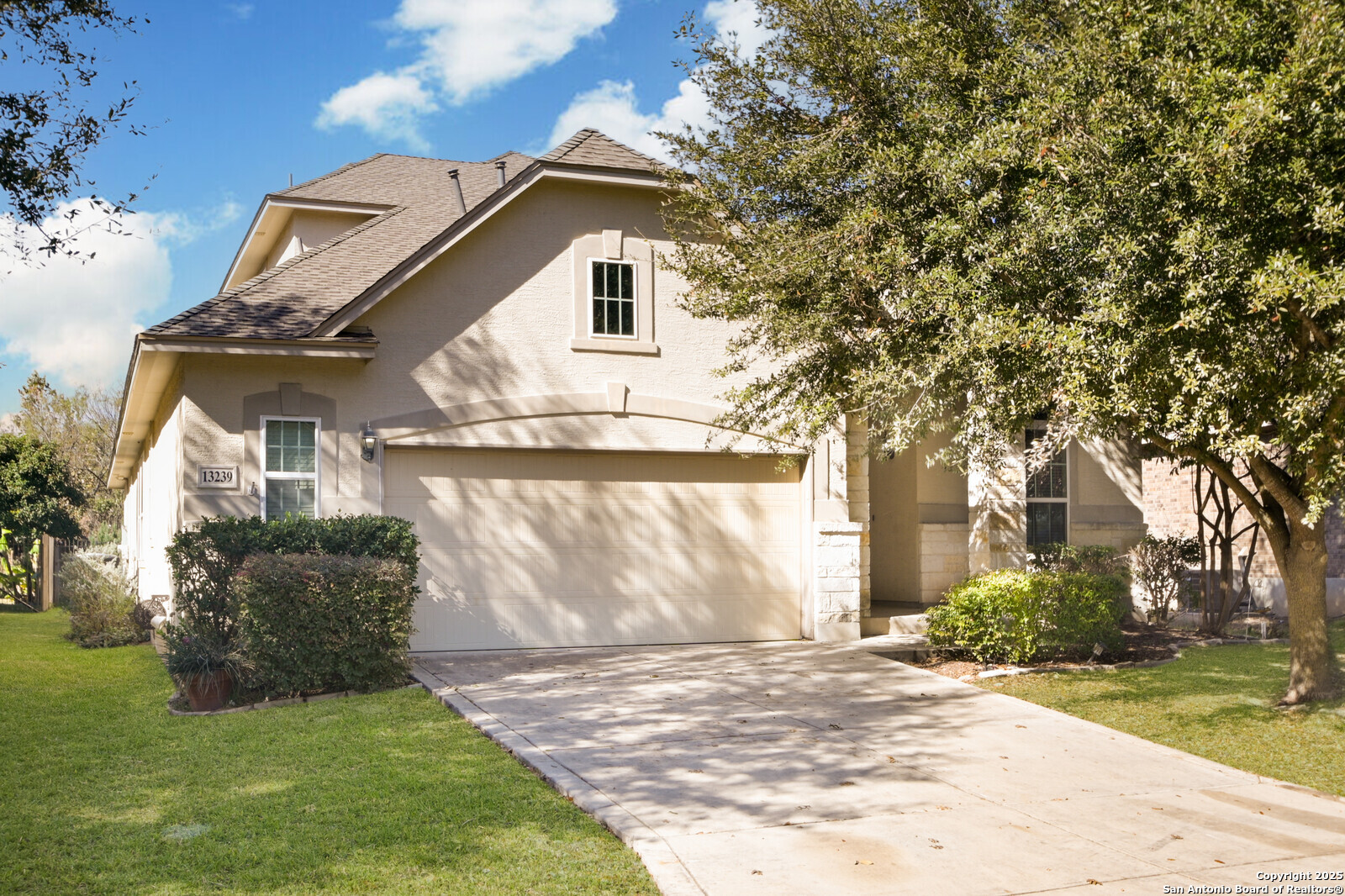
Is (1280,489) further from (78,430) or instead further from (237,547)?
(78,430)

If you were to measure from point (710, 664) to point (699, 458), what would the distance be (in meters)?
3.12

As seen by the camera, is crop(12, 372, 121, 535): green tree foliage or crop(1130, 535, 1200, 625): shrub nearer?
crop(1130, 535, 1200, 625): shrub

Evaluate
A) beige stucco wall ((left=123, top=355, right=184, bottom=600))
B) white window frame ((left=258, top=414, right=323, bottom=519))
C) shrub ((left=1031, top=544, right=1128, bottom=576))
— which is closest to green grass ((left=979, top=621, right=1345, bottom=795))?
shrub ((left=1031, top=544, right=1128, bottom=576))

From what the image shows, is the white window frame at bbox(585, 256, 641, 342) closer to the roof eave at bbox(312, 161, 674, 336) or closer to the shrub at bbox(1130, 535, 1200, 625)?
the roof eave at bbox(312, 161, 674, 336)

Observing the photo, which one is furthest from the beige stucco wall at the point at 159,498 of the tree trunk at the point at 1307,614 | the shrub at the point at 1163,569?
the shrub at the point at 1163,569

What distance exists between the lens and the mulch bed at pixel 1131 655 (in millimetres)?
12188

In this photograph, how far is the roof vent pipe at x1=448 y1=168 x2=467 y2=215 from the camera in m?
16.3

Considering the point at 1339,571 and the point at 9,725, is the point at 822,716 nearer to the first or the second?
the point at 9,725

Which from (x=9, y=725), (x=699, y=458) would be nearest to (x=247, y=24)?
(x=699, y=458)

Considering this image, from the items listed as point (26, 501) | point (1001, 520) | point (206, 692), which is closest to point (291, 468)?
point (206, 692)

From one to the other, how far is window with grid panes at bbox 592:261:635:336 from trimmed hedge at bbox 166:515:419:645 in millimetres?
3789

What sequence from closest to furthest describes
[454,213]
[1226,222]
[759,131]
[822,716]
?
[1226,222], [822,716], [759,131], [454,213]

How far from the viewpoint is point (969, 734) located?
8.78 meters

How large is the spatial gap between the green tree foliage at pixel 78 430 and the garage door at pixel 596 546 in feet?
97.2
